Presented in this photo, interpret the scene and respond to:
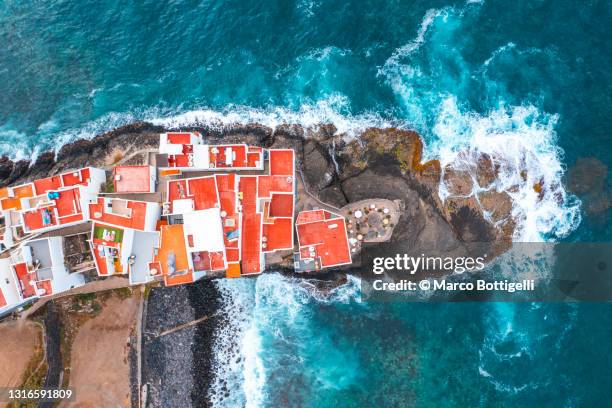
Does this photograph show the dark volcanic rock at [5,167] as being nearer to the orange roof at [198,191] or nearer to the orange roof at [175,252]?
the orange roof at [198,191]

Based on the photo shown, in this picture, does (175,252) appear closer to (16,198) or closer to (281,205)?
(281,205)

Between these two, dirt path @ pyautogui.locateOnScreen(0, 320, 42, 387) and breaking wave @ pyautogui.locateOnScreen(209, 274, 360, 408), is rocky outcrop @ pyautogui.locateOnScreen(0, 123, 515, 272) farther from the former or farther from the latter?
dirt path @ pyautogui.locateOnScreen(0, 320, 42, 387)

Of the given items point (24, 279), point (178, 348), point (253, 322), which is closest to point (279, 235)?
point (253, 322)

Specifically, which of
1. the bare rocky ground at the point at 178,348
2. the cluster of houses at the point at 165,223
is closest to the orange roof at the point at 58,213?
the cluster of houses at the point at 165,223

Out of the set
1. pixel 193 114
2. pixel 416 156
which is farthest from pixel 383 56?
pixel 193 114

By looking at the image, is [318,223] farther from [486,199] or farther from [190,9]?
[190,9]

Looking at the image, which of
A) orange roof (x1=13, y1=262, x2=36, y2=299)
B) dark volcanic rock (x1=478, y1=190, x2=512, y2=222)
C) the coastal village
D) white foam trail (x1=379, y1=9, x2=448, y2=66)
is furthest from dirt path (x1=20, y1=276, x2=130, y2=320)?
dark volcanic rock (x1=478, y1=190, x2=512, y2=222)
